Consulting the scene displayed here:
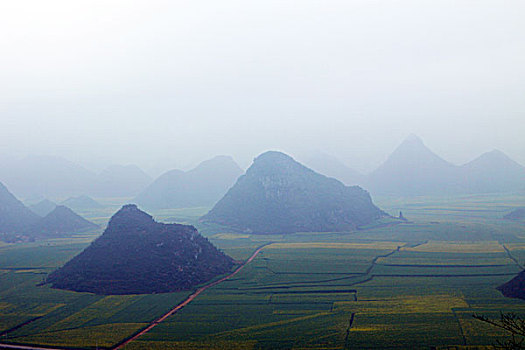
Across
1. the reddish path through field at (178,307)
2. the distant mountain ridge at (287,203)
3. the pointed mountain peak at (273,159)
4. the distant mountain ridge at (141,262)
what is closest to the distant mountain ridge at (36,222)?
the distant mountain ridge at (287,203)

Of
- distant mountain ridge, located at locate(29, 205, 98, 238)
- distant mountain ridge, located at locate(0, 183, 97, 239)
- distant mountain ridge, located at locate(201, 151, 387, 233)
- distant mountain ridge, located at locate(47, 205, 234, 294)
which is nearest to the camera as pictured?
distant mountain ridge, located at locate(47, 205, 234, 294)

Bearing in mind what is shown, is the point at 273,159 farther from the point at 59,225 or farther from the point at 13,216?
the point at 13,216

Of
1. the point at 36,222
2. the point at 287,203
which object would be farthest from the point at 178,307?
the point at 36,222

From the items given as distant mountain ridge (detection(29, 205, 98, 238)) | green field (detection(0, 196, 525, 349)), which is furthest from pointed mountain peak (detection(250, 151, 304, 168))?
green field (detection(0, 196, 525, 349))

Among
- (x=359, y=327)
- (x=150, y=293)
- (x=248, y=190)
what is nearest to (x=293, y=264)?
(x=150, y=293)

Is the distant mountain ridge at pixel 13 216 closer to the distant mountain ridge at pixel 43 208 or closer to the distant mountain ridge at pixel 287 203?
the distant mountain ridge at pixel 43 208

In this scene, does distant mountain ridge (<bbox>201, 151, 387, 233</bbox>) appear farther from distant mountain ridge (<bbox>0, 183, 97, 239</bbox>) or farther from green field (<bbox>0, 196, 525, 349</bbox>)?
distant mountain ridge (<bbox>0, 183, 97, 239</bbox>)

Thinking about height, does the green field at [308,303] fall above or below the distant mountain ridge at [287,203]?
below
